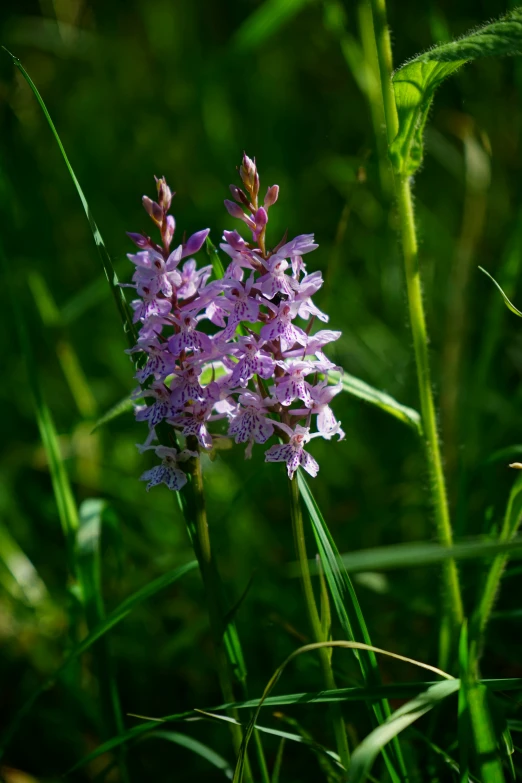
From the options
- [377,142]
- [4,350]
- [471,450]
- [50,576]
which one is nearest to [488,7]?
[377,142]

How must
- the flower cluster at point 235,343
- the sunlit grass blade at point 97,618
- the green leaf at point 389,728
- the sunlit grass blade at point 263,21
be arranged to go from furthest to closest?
the sunlit grass blade at point 263,21 → the sunlit grass blade at point 97,618 → the flower cluster at point 235,343 → the green leaf at point 389,728

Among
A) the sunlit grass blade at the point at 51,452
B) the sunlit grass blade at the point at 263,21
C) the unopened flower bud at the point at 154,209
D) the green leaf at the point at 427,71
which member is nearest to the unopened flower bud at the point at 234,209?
the unopened flower bud at the point at 154,209

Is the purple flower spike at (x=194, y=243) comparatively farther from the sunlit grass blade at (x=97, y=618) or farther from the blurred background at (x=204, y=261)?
the sunlit grass blade at (x=97, y=618)

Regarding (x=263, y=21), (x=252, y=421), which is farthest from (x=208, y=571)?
(x=263, y=21)

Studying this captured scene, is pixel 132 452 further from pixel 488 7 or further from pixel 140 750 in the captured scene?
pixel 488 7

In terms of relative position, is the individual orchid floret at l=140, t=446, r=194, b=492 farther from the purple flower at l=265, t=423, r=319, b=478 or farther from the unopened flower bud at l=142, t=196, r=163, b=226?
the unopened flower bud at l=142, t=196, r=163, b=226

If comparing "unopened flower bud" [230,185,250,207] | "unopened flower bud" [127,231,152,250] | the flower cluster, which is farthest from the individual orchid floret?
"unopened flower bud" [230,185,250,207]

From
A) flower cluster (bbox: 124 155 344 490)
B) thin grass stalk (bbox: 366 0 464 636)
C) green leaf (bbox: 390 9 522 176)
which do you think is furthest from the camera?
thin grass stalk (bbox: 366 0 464 636)
